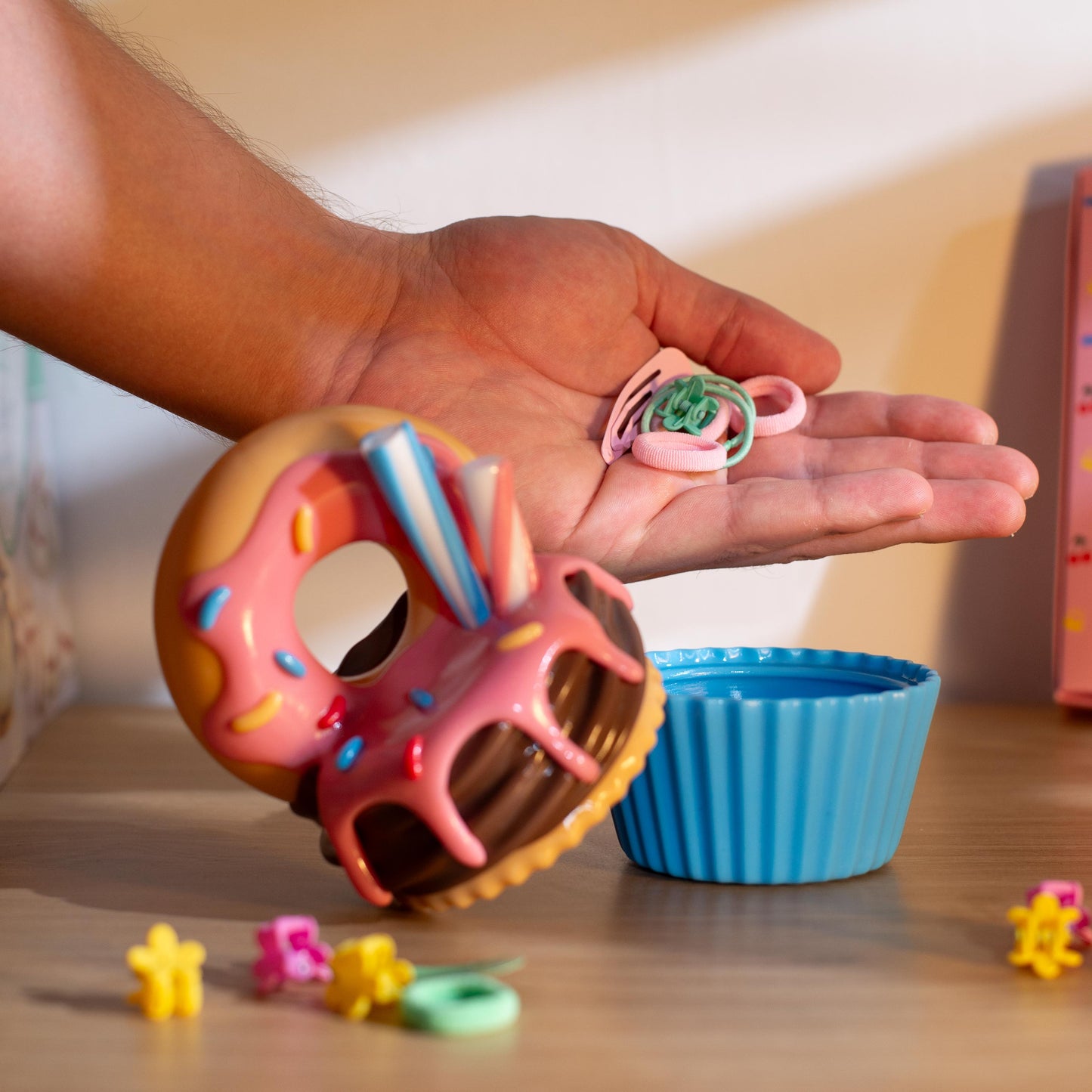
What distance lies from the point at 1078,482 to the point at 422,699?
77 cm

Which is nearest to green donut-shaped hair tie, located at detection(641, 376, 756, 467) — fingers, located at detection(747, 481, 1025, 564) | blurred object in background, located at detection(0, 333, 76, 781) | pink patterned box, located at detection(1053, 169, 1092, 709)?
fingers, located at detection(747, 481, 1025, 564)

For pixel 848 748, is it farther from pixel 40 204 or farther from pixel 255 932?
pixel 40 204

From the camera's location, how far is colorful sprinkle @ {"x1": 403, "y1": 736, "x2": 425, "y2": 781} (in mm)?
469

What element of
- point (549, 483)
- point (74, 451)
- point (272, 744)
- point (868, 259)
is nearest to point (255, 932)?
point (272, 744)

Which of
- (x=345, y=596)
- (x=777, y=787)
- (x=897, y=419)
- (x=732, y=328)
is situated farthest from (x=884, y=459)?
(x=345, y=596)

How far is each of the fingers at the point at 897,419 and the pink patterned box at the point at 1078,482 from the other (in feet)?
0.80

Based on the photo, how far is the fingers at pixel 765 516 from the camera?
27.5 inches

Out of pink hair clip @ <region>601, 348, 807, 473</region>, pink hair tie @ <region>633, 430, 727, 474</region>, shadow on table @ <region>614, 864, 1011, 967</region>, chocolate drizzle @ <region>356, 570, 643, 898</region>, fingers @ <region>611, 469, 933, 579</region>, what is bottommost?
shadow on table @ <region>614, 864, 1011, 967</region>

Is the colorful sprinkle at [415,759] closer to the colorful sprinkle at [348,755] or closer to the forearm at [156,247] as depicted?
the colorful sprinkle at [348,755]

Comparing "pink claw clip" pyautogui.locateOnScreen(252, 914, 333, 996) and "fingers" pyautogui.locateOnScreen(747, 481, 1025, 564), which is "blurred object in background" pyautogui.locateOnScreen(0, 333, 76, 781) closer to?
"pink claw clip" pyautogui.locateOnScreen(252, 914, 333, 996)

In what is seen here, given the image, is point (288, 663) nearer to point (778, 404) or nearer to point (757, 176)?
point (778, 404)

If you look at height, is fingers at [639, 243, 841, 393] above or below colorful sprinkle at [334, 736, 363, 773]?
above

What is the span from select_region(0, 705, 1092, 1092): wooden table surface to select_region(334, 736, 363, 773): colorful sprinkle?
0.25 feet

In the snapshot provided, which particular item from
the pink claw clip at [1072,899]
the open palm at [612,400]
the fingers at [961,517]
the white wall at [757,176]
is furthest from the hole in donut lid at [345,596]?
the pink claw clip at [1072,899]
